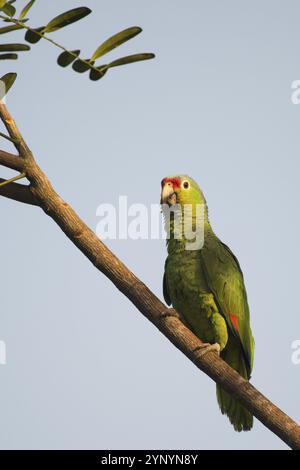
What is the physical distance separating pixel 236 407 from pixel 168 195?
181cm

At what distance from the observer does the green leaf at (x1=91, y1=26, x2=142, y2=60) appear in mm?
2289

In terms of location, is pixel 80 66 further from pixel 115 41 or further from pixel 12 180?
pixel 12 180

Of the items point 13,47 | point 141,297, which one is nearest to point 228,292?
point 141,297

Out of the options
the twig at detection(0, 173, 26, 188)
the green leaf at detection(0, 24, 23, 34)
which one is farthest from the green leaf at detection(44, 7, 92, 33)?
the twig at detection(0, 173, 26, 188)

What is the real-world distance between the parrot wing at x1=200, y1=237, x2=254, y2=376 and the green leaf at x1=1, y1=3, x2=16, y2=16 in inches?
99.0

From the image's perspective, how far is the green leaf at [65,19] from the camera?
2.24 m

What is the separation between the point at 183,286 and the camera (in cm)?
424

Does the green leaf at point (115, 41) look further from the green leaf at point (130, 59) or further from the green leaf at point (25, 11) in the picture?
the green leaf at point (25, 11)

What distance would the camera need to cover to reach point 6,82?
2.52 m

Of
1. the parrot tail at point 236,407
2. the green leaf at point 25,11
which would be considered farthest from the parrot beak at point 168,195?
the green leaf at point 25,11

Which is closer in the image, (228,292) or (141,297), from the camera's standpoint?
(141,297)

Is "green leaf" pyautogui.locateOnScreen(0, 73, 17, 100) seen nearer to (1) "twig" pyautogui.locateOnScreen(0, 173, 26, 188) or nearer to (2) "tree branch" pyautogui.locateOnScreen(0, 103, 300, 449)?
(2) "tree branch" pyautogui.locateOnScreen(0, 103, 300, 449)

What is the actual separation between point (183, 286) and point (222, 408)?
1.08 m
